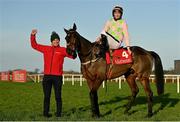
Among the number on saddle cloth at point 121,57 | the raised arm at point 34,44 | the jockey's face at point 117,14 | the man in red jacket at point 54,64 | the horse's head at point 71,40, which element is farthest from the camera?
the jockey's face at point 117,14

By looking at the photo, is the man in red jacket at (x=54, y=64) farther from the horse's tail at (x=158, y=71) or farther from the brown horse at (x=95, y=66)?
the horse's tail at (x=158, y=71)

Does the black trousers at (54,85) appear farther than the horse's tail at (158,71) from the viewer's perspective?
No

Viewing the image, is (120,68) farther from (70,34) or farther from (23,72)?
(23,72)

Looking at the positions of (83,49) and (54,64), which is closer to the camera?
(54,64)

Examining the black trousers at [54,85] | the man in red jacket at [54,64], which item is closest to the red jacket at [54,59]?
the man in red jacket at [54,64]

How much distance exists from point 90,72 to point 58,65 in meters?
0.81

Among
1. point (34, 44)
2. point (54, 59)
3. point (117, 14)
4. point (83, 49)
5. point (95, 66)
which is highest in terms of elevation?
point (117, 14)

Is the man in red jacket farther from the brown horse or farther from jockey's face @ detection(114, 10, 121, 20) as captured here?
jockey's face @ detection(114, 10, 121, 20)

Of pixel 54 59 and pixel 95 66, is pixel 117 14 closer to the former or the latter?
pixel 95 66

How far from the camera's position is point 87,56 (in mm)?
9438

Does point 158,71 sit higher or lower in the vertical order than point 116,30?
lower

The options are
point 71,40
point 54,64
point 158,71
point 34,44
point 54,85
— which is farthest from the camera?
point 158,71

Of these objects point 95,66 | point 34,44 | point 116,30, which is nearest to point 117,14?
point 116,30

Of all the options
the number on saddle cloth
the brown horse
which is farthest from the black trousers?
the number on saddle cloth
